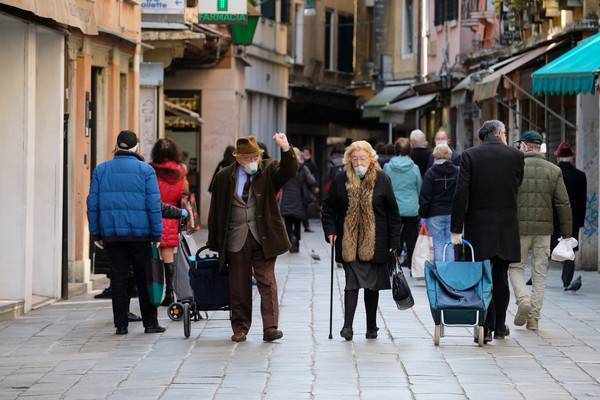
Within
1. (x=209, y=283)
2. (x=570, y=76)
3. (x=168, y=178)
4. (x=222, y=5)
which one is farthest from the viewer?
(x=222, y=5)

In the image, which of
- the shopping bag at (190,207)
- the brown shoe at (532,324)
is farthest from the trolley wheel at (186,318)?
the brown shoe at (532,324)

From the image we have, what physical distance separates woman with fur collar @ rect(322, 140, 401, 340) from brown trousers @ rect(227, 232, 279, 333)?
59cm

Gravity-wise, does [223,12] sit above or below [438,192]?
above

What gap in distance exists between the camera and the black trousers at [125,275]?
42.0ft

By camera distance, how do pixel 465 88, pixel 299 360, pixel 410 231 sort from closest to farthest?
1. pixel 299 360
2. pixel 410 231
3. pixel 465 88

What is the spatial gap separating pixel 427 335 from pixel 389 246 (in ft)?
2.93

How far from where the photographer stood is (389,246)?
12.3 metres

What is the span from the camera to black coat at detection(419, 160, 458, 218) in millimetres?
17641

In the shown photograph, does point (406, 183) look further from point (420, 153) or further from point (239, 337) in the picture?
point (239, 337)

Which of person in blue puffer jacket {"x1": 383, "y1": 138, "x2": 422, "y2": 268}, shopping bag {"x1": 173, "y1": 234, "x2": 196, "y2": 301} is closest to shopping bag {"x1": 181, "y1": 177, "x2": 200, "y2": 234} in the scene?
shopping bag {"x1": 173, "y1": 234, "x2": 196, "y2": 301}

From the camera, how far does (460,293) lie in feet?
38.8

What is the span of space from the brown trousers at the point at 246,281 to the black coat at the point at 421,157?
30.3 feet

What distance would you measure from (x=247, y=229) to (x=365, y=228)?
985 millimetres

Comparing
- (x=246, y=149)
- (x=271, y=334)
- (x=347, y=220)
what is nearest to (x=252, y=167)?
(x=246, y=149)
